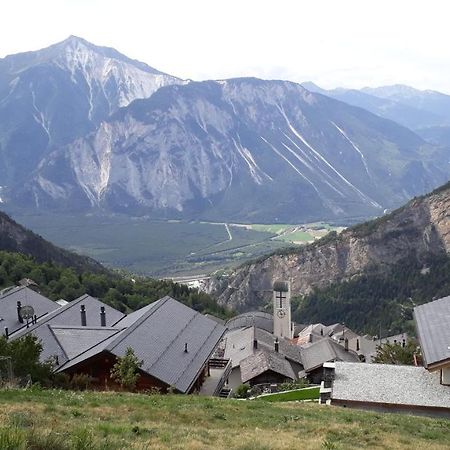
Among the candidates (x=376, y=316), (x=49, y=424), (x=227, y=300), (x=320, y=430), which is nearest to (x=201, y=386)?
(x=320, y=430)

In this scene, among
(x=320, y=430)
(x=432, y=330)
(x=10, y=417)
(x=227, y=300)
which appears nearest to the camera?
(x=10, y=417)

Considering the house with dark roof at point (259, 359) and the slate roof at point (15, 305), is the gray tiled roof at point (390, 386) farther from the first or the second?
the slate roof at point (15, 305)

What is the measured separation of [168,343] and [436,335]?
1439 cm

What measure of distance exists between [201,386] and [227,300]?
119m

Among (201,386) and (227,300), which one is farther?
(227,300)

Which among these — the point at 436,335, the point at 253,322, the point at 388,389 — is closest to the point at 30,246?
the point at 253,322

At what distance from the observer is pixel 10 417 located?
14656mm

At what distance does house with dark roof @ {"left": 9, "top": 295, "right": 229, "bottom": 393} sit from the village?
→ 0.19 feet

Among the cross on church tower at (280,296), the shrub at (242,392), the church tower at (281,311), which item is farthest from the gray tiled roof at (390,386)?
the church tower at (281,311)

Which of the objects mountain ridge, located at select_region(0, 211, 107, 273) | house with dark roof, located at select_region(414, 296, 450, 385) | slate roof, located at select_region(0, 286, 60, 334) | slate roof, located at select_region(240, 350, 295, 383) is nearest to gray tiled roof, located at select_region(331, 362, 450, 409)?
house with dark roof, located at select_region(414, 296, 450, 385)

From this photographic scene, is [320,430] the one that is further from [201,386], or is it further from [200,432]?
[201,386]

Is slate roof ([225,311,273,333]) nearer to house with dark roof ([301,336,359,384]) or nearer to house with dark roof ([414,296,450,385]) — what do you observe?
house with dark roof ([301,336,359,384])

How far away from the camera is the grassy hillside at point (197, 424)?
45.1ft

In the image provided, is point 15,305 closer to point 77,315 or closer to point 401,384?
point 77,315
